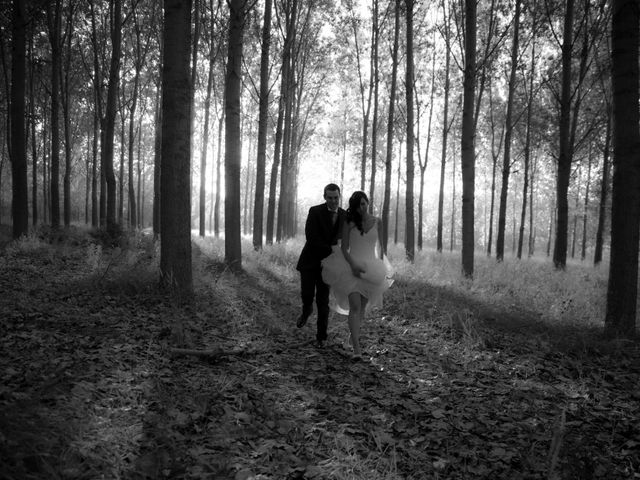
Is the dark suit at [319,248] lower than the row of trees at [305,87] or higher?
lower

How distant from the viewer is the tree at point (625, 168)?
5.60 m

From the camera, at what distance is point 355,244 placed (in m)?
5.06

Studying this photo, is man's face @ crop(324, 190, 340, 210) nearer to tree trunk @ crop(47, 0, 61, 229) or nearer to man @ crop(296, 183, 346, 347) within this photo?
man @ crop(296, 183, 346, 347)

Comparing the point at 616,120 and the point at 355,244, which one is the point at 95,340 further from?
Answer: the point at 616,120

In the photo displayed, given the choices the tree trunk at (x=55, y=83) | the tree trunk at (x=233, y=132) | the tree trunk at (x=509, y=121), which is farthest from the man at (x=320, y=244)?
the tree trunk at (x=55, y=83)

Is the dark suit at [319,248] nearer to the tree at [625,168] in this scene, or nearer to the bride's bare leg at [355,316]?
the bride's bare leg at [355,316]

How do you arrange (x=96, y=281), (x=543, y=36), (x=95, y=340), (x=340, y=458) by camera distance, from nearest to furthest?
(x=340, y=458), (x=95, y=340), (x=96, y=281), (x=543, y=36)

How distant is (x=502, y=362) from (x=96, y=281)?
251 inches

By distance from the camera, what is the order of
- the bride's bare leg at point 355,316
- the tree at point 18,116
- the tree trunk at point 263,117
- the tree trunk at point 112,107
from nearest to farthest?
the bride's bare leg at point 355,316, the tree at point 18,116, the tree trunk at point 263,117, the tree trunk at point 112,107

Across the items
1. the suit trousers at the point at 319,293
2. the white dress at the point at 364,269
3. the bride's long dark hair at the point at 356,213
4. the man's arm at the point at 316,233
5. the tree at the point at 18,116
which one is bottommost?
the suit trousers at the point at 319,293

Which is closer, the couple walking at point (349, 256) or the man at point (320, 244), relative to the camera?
the couple walking at point (349, 256)

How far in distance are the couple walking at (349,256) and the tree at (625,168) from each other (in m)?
3.47

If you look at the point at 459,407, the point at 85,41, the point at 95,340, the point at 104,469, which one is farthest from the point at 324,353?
the point at 85,41

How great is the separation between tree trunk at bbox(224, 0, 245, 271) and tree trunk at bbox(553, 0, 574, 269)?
29.6 ft
